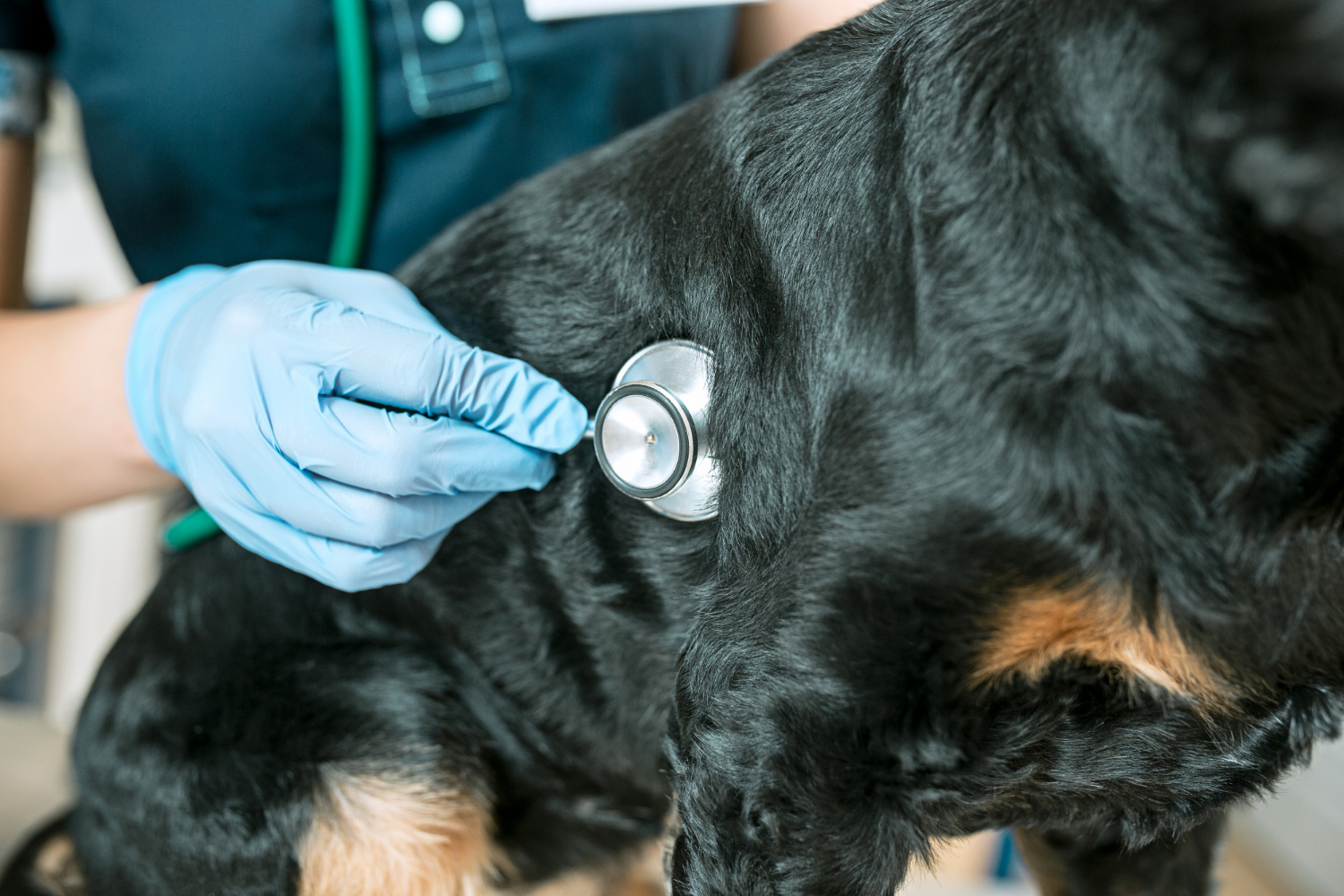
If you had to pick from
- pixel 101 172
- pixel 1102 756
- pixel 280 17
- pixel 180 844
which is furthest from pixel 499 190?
pixel 1102 756

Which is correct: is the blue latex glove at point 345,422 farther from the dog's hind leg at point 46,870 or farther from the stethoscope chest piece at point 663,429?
the dog's hind leg at point 46,870

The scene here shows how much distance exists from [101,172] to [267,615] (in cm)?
69

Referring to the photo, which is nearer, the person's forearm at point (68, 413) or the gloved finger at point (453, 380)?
the gloved finger at point (453, 380)

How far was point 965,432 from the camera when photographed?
638 millimetres

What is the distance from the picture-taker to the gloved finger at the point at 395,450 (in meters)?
0.94

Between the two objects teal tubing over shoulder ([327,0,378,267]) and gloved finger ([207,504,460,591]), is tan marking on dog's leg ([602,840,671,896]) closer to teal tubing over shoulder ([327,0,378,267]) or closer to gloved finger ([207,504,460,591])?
gloved finger ([207,504,460,591])

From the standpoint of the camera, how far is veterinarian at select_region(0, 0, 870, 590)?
0.96 m

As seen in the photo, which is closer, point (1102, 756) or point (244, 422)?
point (1102, 756)

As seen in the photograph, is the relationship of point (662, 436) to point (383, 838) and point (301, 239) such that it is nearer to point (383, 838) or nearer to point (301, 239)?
point (383, 838)

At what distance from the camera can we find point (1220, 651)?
2.32 ft

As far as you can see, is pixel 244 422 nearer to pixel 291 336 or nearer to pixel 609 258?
pixel 291 336

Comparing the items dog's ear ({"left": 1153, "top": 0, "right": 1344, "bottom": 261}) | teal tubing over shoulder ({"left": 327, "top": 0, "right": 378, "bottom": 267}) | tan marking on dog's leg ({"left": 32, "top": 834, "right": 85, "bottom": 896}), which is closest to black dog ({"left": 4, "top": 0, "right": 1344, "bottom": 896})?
dog's ear ({"left": 1153, "top": 0, "right": 1344, "bottom": 261})

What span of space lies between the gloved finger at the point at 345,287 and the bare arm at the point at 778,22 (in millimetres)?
666

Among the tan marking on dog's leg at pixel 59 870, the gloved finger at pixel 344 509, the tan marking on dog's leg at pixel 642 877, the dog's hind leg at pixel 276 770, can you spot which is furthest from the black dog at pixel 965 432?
the tan marking on dog's leg at pixel 59 870
